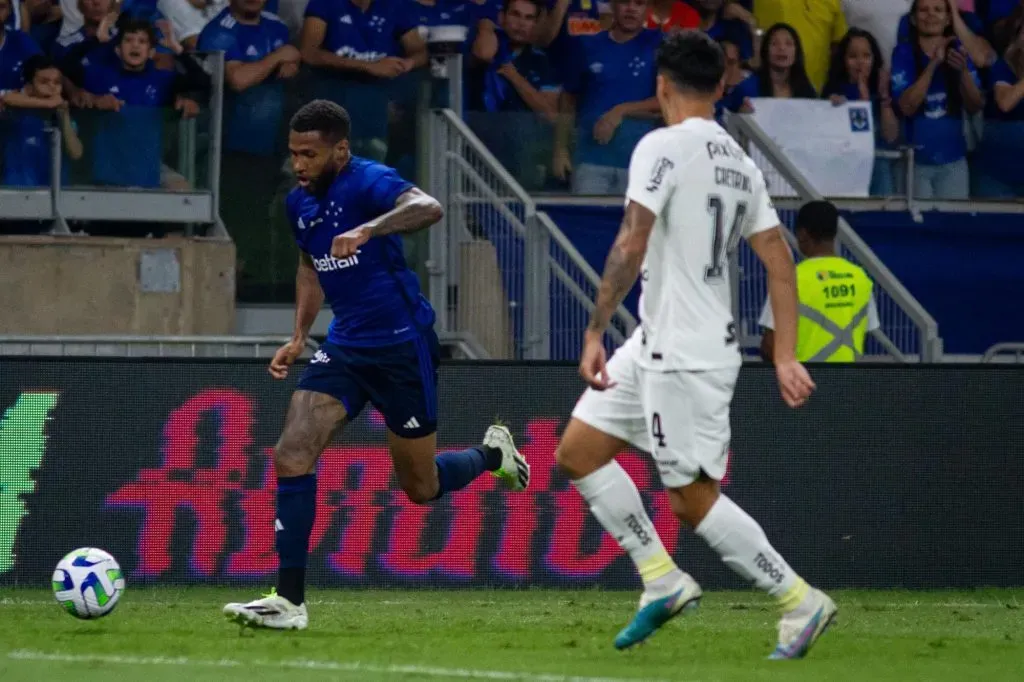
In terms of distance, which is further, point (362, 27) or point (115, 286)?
point (362, 27)

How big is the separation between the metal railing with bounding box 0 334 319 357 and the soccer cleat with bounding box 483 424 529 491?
2.36 m

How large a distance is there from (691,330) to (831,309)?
5.09 meters

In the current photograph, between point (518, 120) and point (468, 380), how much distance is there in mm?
3241

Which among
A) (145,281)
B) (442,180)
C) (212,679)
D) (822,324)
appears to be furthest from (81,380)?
(212,679)

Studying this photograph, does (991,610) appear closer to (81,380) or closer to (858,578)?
(858,578)

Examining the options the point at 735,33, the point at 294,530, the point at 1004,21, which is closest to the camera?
the point at 294,530

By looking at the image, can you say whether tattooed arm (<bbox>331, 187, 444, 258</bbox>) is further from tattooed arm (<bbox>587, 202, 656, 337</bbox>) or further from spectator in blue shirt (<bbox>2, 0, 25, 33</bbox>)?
spectator in blue shirt (<bbox>2, 0, 25, 33</bbox>)

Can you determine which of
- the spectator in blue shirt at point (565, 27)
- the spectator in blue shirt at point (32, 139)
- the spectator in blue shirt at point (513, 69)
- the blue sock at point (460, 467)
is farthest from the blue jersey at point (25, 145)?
the blue sock at point (460, 467)

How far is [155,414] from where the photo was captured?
1141cm

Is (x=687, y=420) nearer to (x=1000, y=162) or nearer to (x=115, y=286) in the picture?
(x=115, y=286)

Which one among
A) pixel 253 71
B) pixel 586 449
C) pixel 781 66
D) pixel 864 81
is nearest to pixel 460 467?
pixel 586 449

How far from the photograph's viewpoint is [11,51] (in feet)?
44.4

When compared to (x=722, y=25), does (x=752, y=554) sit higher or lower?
lower

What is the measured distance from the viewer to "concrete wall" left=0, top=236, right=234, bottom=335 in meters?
13.2
